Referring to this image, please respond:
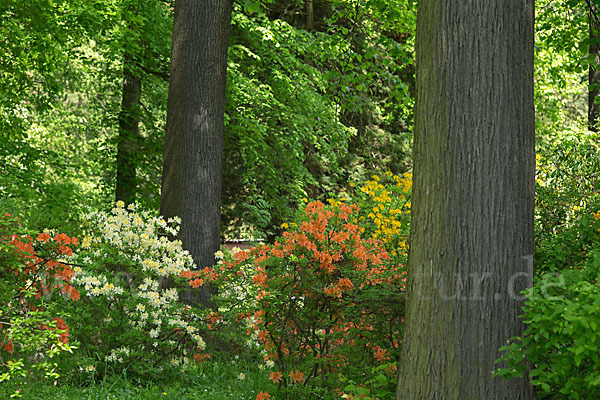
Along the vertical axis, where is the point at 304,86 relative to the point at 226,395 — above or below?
above

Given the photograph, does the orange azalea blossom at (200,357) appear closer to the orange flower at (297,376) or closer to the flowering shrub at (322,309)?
the flowering shrub at (322,309)

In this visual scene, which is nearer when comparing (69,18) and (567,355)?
(567,355)

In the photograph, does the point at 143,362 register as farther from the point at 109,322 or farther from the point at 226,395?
the point at 226,395

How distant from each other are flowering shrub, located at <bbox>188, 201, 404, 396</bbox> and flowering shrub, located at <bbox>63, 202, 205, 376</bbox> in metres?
1.11

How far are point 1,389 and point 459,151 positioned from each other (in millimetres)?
3862

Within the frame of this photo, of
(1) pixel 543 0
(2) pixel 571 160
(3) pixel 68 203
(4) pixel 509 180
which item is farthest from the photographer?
(1) pixel 543 0

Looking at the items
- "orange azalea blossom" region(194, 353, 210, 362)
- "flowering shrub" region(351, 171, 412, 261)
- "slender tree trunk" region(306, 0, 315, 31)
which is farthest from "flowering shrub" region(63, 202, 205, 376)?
"slender tree trunk" region(306, 0, 315, 31)

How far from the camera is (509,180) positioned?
3.46 metres

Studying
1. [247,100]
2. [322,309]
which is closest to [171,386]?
[322,309]

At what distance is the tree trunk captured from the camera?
7.21 metres

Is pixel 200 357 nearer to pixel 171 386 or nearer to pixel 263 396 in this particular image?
pixel 171 386

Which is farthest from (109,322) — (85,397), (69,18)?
(69,18)

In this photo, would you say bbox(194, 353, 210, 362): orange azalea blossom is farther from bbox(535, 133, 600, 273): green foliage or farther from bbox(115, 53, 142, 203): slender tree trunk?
bbox(115, 53, 142, 203): slender tree trunk

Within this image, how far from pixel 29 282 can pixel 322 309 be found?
233 centimetres
